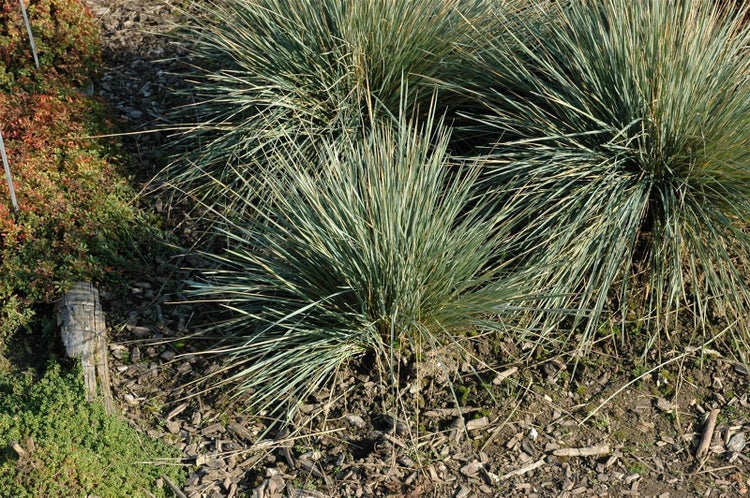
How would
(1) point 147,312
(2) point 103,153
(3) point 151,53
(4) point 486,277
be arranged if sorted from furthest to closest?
1. (3) point 151,53
2. (2) point 103,153
3. (1) point 147,312
4. (4) point 486,277

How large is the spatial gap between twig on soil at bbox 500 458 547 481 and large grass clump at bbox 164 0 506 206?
75.8 inches

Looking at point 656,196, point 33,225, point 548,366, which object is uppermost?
point 656,196

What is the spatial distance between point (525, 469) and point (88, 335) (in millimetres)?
2048

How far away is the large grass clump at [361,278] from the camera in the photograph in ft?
11.3

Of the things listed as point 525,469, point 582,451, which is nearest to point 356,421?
point 525,469

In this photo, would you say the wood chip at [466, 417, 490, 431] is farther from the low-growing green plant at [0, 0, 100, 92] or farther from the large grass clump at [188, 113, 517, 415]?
the low-growing green plant at [0, 0, 100, 92]

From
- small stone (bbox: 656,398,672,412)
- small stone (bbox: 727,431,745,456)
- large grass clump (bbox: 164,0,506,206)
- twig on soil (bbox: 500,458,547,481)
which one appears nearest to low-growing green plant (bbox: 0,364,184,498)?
twig on soil (bbox: 500,458,547,481)

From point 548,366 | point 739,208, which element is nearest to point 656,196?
point 739,208

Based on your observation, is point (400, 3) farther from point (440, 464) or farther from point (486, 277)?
point (440, 464)

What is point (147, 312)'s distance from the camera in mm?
4102

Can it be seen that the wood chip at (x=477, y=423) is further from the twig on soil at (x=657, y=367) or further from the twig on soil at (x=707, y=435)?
the twig on soil at (x=707, y=435)

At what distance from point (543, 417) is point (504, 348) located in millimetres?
388

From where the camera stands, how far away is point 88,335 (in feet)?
12.6

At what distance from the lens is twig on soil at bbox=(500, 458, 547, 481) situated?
328 cm
